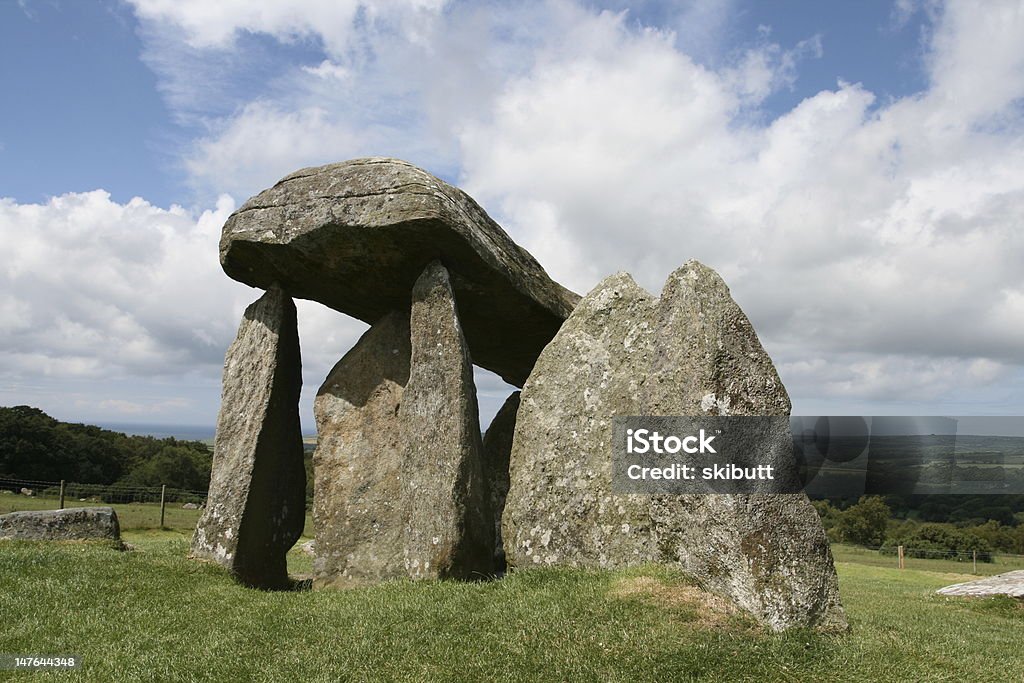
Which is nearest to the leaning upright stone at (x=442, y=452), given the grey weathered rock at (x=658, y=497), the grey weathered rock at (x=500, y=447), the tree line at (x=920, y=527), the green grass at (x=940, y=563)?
the grey weathered rock at (x=658, y=497)

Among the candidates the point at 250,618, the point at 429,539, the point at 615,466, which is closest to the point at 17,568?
the point at 250,618

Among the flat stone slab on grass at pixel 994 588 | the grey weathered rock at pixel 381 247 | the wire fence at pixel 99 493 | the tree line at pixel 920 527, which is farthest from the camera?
the tree line at pixel 920 527

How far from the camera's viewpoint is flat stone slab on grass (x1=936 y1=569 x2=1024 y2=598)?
1628 centimetres

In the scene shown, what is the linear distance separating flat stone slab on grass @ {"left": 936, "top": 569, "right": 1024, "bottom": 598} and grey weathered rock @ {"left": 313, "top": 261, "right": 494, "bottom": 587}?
1215 cm

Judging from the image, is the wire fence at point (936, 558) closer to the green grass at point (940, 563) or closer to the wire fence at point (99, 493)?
the green grass at point (940, 563)

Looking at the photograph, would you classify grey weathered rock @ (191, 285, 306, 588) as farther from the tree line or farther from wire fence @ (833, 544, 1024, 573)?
the tree line

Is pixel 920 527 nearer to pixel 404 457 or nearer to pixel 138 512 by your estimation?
pixel 138 512

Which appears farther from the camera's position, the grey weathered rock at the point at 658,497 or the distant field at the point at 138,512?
the distant field at the point at 138,512

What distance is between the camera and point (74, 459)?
157 ft

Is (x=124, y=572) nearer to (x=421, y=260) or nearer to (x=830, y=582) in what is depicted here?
(x=421, y=260)

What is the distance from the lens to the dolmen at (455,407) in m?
8.91

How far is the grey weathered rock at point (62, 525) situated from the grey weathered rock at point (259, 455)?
11.2 ft

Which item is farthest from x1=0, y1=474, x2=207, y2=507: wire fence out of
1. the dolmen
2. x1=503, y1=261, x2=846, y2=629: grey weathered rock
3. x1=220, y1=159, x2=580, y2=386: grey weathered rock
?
x1=503, y1=261, x2=846, y2=629: grey weathered rock

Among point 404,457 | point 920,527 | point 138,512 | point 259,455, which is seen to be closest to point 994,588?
point 404,457
